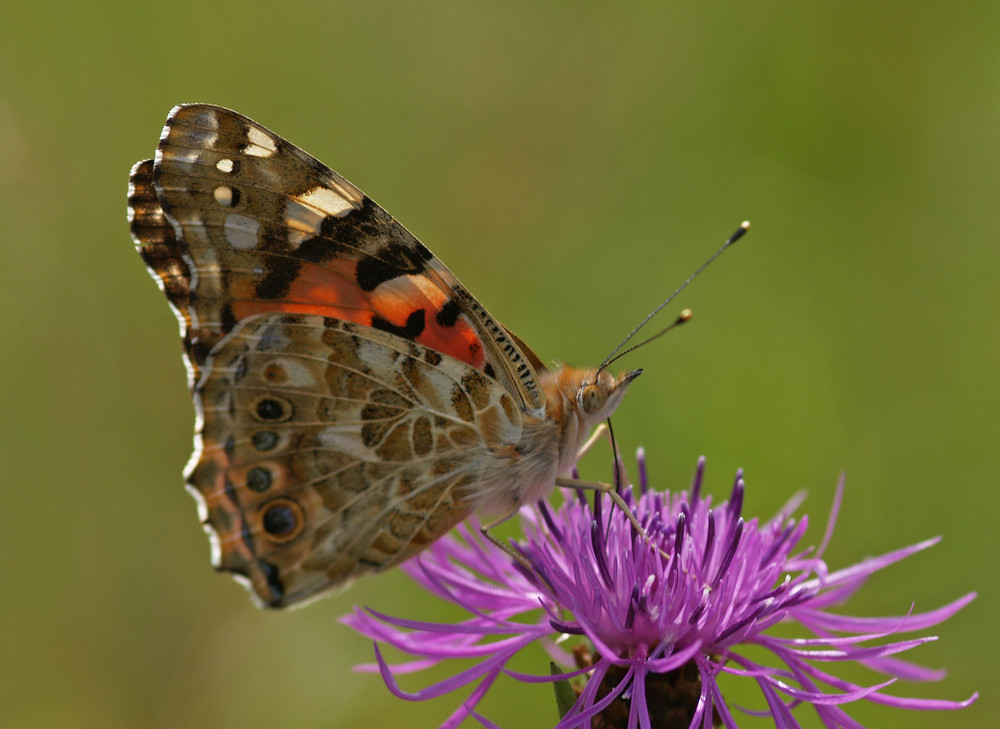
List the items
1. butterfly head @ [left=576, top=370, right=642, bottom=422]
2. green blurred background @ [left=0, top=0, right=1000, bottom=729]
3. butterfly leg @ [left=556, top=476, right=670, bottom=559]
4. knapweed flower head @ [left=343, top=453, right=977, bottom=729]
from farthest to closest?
green blurred background @ [left=0, top=0, right=1000, bottom=729], butterfly head @ [left=576, top=370, right=642, bottom=422], butterfly leg @ [left=556, top=476, right=670, bottom=559], knapweed flower head @ [left=343, top=453, right=977, bottom=729]

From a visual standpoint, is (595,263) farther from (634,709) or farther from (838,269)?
(634,709)

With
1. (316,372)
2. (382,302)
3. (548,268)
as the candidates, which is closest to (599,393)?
(382,302)

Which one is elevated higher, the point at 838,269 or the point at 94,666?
the point at 838,269

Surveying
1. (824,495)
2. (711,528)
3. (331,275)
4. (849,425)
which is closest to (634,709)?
(711,528)

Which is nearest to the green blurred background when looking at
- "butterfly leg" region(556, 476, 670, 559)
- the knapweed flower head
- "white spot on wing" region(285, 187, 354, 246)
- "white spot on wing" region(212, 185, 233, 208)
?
the knapweed flower head

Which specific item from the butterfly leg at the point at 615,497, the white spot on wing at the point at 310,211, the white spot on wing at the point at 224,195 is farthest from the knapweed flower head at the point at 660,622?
the white spot on wing at the point at 224,195

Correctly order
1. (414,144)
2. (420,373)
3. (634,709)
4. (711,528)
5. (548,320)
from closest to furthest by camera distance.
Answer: (634,709)
(711,528)
(420,373)
(548,320)
(414,144)

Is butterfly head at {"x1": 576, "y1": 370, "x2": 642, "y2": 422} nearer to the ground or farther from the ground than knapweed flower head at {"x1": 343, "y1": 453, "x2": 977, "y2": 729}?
farther from the ground

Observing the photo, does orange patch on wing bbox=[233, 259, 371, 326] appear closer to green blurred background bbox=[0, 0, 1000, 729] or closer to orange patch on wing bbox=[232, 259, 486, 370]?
orange patch on wing bbox=[232, 259, 486, 370]
